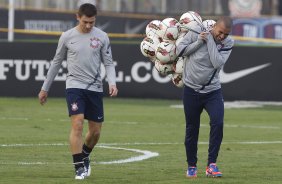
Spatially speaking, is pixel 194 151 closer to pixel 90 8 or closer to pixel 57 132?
pixel 90 8

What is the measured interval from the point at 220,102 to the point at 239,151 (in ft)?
11.7

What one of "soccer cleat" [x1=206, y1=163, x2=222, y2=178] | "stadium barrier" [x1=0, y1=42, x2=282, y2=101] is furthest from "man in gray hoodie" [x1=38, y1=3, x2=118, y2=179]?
"stadium barrier" [x1=0, y1=42, x2=282, y2=101]

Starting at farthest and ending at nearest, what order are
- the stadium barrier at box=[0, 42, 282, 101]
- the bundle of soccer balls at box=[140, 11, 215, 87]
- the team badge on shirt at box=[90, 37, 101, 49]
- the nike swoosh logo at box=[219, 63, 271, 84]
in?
the nike swoosh logo at box=[219, 63, 271, 84] < the stadium barrier at box=[0, 42, 282, 101] < the bundle of soccer balls at box=[140, 11, 215, 87] < the team badge on shirt at box=[90, 37, 101, 49]

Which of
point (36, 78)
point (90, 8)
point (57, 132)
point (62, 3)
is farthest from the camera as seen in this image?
point (62, 3)

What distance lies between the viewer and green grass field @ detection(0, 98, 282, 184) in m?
12.9

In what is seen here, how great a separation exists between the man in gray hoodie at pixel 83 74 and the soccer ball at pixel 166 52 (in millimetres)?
599

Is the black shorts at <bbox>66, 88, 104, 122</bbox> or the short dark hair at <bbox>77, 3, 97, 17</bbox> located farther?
the black shorts at <bbox>66, 88, 104, 122</bbox>

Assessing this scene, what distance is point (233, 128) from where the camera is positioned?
67.2 feet

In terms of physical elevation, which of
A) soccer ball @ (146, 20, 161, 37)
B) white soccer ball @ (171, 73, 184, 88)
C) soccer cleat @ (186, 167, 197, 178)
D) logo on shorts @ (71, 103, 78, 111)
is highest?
soccer ball @ (146, 20, 161, 37)

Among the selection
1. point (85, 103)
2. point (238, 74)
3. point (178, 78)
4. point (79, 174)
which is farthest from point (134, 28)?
point (79, 174)

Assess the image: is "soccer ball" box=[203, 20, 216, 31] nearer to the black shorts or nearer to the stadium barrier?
the black shorts

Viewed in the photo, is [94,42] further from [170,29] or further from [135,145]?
[135,145]

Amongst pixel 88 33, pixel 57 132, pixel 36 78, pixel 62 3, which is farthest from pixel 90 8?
pixel 62 3

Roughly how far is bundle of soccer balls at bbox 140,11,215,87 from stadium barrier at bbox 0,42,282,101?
45.0 ft
